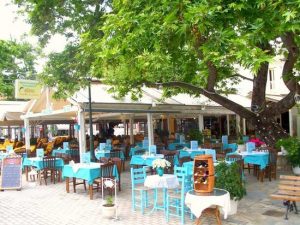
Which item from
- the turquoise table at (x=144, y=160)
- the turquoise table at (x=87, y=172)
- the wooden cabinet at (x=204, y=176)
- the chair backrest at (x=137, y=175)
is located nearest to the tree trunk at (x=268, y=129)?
the turquoise table at (x=144, y=160)

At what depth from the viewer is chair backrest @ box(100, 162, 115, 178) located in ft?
30.9

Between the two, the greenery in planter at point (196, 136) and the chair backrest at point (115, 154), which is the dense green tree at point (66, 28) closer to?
the chair backrest at point (115, 154)

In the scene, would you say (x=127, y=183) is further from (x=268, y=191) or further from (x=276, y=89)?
(x=276, y=89)

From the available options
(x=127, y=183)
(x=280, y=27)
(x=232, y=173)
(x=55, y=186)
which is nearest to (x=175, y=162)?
(x=127, y=183)

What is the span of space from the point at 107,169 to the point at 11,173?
11.8 ft

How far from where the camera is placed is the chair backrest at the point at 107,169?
371 inches

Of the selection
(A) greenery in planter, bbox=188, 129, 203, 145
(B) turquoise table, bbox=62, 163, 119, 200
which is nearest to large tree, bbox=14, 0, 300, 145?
(B) turquoise table, bbox=62, 163, 119, 200

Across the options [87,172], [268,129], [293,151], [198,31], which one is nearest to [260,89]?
[268,129]

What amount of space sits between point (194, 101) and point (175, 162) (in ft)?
24.4

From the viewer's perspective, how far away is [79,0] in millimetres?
11023

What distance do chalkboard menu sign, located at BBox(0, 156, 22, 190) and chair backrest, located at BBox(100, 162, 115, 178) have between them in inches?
128

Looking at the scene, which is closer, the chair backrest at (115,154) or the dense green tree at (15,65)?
the chair backrest at (115,154)

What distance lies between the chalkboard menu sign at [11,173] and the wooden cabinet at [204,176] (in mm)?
6650

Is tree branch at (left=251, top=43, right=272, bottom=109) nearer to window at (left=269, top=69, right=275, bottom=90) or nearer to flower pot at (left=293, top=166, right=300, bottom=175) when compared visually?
flower pot at (left=293, top=166, right=300, bottom=175)
